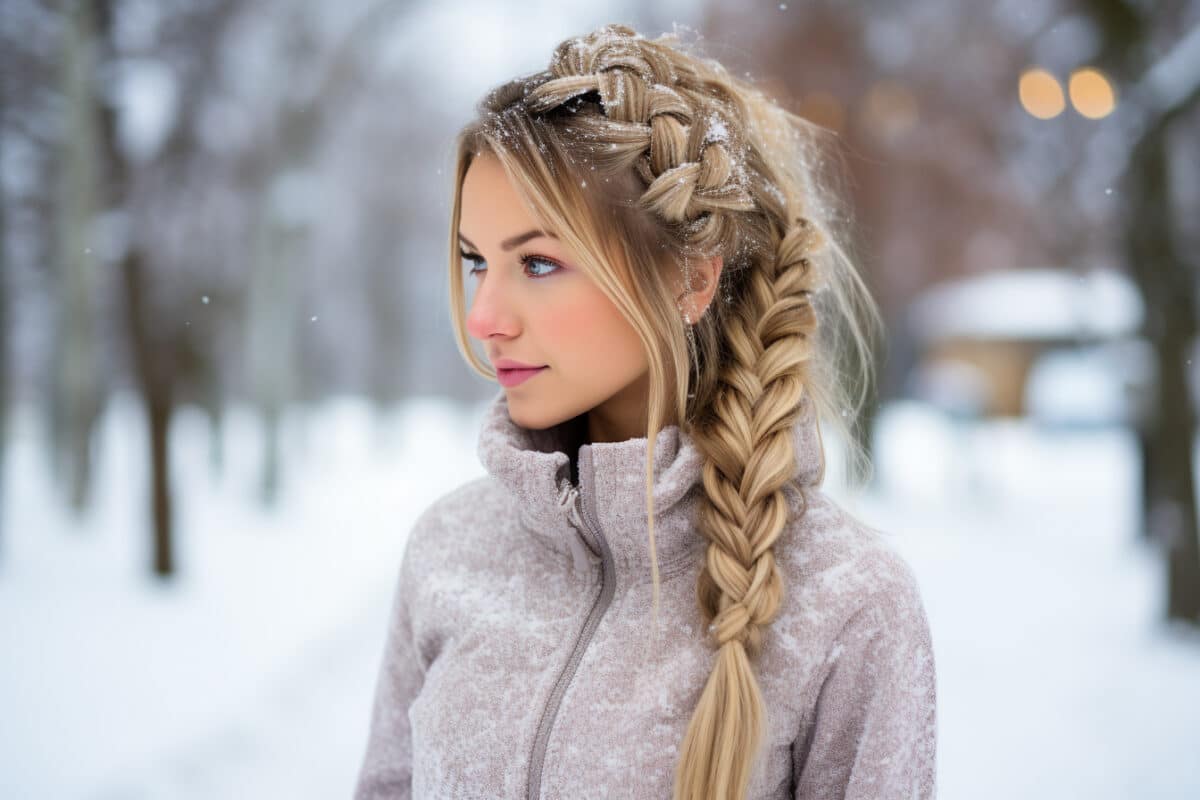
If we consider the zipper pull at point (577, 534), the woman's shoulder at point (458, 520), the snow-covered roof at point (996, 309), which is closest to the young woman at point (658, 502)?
the zipper pull at point (577, 534)

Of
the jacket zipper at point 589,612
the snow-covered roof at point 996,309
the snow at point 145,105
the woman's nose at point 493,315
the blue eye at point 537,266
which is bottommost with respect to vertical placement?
the jacket zipper at point 589,612

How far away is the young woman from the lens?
116 cm

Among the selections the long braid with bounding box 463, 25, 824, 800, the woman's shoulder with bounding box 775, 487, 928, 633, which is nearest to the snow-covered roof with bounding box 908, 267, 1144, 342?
the long braid with bounding box 463, 25, 824, 800

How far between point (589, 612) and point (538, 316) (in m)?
0.48

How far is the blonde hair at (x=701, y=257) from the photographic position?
115 cm

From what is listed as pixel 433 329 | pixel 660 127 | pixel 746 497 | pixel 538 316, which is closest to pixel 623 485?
pixel 746 497

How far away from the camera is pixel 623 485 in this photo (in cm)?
122

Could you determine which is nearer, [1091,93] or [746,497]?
[746,497]

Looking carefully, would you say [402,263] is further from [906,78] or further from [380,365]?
[906,78]

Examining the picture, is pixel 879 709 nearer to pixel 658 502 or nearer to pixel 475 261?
pixel 658 502

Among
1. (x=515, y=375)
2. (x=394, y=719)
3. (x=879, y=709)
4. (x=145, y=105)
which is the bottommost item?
(x=394, y=719)

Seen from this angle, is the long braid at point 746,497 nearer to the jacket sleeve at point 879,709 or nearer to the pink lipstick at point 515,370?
the jacket sleeve at point 879,709

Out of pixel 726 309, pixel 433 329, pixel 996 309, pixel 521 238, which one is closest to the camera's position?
pixel 521 238

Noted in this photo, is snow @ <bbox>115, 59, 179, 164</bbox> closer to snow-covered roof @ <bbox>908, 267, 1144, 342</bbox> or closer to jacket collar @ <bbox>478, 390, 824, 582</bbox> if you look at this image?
jacket collar @ <bbox>478, 390, 824, 582</bbox>
